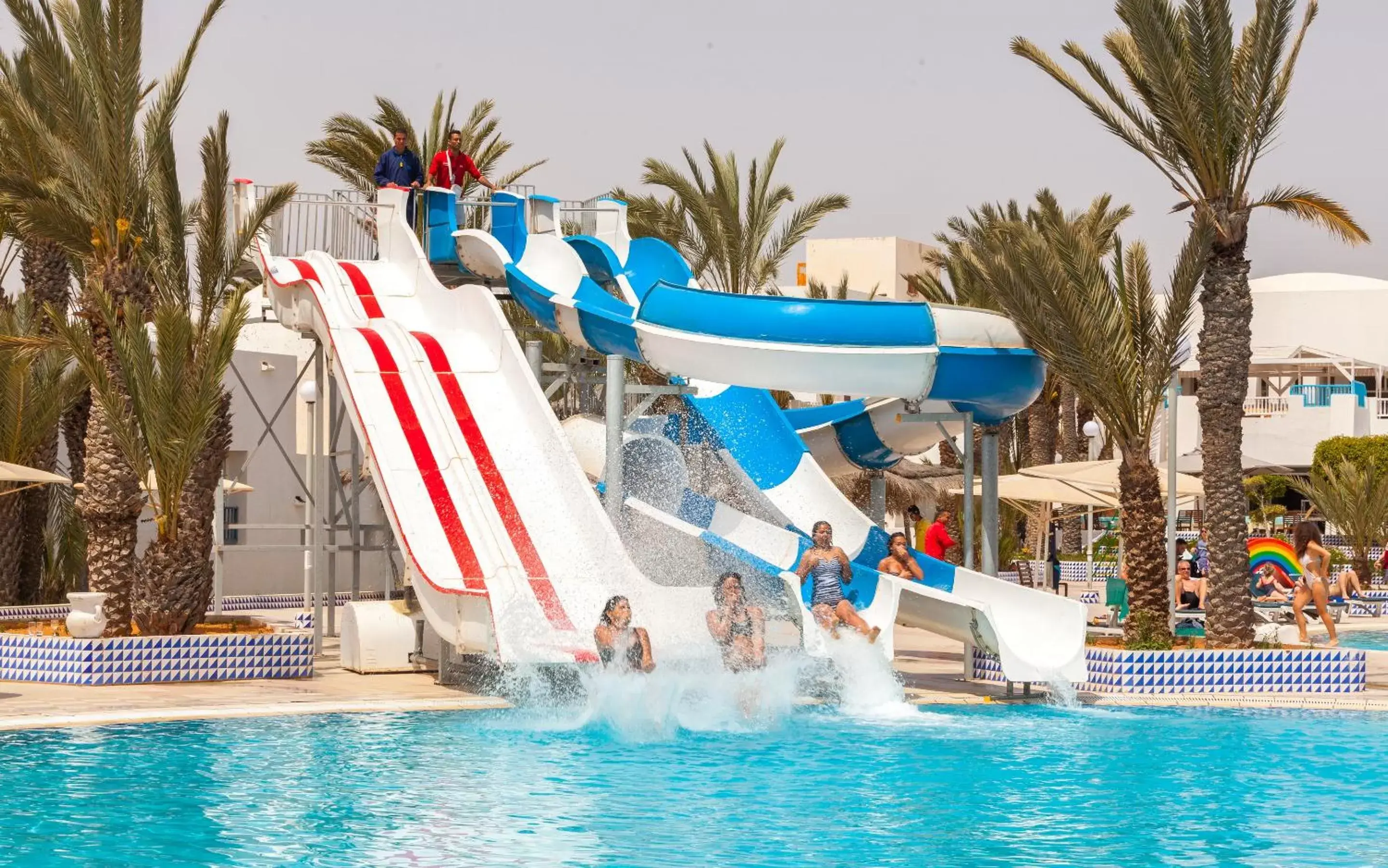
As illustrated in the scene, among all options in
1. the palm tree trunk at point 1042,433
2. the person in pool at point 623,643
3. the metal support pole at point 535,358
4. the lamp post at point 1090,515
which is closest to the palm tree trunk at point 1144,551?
the person in pool at point 623,643

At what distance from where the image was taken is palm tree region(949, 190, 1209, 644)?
51.4 ft

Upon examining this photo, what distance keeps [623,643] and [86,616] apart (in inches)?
209

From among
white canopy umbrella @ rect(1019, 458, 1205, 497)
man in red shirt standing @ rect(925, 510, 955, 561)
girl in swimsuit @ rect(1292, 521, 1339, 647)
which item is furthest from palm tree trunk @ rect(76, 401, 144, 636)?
white canopy umbrella @ rect(1019, 458, 1205, 497)

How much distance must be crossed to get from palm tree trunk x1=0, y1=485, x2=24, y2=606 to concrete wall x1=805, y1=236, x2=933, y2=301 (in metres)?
42.8

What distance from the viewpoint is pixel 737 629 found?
1353 cm

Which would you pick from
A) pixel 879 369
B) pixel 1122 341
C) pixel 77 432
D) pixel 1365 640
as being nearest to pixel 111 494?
pixel 879 369

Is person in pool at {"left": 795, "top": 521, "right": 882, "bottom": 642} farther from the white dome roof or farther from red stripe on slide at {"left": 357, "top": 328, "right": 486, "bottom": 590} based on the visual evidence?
the white dome roof

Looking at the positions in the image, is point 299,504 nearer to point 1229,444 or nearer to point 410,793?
point 1229,444

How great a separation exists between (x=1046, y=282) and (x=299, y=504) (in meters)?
18.5

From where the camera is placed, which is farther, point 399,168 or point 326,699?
point 399,168

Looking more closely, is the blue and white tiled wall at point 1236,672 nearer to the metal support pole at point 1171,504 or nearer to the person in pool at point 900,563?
the metal support pole at point 1171,504

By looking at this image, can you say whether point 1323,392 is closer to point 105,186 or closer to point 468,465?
point 468,465

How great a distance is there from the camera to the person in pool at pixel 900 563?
15.4 metres

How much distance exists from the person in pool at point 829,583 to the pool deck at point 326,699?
3.07 feet
